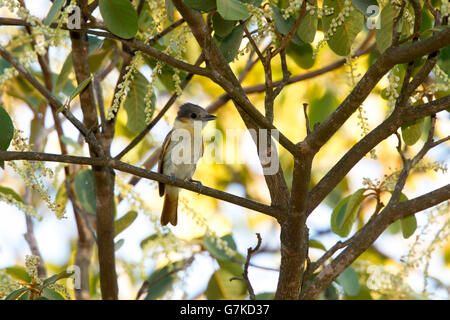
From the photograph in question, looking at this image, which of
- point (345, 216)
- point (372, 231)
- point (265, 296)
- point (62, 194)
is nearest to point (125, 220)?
point (62, 194)

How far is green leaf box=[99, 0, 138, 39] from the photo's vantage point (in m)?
2.24

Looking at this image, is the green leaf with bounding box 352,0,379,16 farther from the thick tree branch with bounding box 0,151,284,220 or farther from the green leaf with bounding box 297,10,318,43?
the thick tree branch with bounding box 0,151,284,220

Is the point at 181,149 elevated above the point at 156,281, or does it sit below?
above

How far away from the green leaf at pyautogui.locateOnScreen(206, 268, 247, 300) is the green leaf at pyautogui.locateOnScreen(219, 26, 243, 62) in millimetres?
1599

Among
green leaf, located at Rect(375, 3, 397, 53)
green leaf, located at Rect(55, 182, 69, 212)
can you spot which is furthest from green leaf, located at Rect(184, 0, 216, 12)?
green leaf, located at Rect(55, 182, 69, 212)

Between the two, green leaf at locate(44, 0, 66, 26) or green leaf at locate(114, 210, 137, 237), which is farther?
green leaf at locate(114, 210, 137, 237)

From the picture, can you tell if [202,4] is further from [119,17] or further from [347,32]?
[347,32]

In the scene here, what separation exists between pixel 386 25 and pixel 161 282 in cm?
216

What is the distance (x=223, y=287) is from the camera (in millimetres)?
3805

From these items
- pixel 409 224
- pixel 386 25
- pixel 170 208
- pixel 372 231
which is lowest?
pixel 372 231

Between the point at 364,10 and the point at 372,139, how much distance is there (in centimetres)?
52

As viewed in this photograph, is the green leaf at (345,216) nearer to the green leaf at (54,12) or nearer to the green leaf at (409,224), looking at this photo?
the green leaf at (409,224)

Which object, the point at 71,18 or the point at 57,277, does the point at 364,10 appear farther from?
the point at 57,277

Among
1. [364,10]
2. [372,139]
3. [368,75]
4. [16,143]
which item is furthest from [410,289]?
[16,143]
